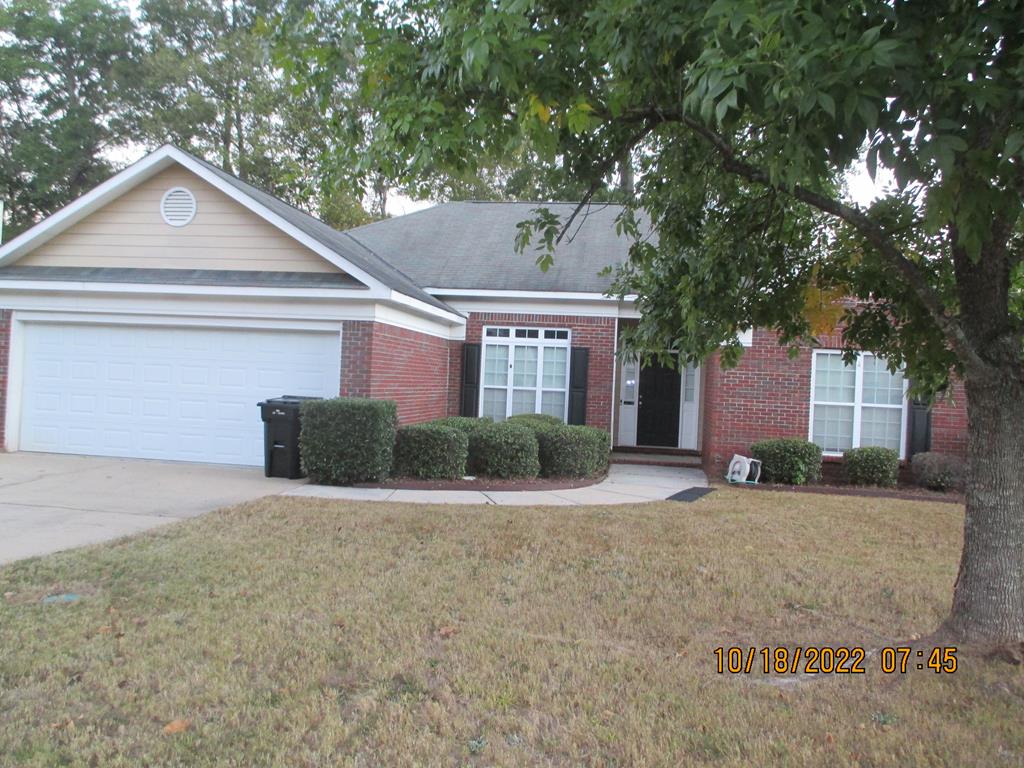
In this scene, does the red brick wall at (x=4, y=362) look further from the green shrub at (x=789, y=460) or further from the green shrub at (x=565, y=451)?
the green shrub at (x=789, y=460)

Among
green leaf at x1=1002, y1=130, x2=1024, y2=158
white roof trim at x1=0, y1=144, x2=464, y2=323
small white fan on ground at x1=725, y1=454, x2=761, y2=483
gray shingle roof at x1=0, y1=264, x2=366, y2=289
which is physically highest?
white roof trim at x1=0, y1=144, x2=464, y2=323

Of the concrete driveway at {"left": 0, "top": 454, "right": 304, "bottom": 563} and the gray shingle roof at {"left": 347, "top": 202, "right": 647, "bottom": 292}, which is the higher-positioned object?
the gray shingle roof at {"left": 347, "top": 202, "right": 647, "bottom": 292}

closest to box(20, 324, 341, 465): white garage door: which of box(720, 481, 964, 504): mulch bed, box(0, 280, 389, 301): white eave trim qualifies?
box(0, 280, 389, 301): white eave trim

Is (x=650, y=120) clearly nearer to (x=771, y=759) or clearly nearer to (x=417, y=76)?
(x=417, y=76)

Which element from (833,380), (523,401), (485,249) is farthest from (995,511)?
(485,249)

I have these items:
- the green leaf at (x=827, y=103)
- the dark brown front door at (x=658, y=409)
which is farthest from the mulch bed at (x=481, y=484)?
the green leaf at (x=827, y=103)

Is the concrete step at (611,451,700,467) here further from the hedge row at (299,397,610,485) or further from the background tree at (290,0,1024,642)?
the background tree at (290,0,1024,642)

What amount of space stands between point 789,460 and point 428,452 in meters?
5.48

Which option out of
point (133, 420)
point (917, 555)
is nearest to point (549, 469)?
point (917, 555)

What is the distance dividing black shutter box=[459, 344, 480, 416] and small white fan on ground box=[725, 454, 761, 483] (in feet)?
15.9

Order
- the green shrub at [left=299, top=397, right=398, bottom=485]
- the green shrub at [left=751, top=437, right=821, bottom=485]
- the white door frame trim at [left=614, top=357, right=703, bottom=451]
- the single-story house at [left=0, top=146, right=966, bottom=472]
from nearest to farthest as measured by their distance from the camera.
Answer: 1. the green shrub at [left=299, top=397, right=398, bottom=485]
2. the single-story house at [left=0, top=146, right=966, bottom=472]
3. the green shrub at [left=751, top=437, right=821, bottom=485]
4. the white door frame trim at [left=614, top=357, right=703, bottom=451]

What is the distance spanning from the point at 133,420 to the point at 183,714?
9052 mm

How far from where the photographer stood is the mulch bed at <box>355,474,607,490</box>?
9.86 meters

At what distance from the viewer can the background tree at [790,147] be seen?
3141 millimetres
